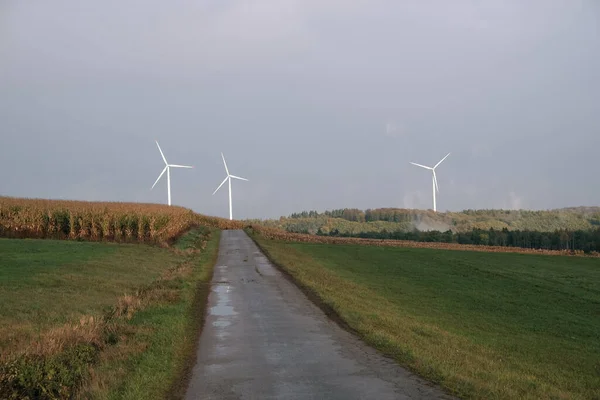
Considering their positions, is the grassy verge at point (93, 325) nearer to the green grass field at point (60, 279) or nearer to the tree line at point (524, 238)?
the green grass field at point (60, 279)

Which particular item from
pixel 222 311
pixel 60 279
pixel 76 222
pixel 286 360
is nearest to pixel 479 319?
pixel 222 311

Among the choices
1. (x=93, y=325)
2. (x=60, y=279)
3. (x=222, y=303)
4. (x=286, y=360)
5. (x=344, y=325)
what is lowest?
(x=286, y=360)

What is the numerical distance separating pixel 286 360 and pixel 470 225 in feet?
466

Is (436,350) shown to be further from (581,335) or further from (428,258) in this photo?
(428,258)

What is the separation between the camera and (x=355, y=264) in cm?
4316

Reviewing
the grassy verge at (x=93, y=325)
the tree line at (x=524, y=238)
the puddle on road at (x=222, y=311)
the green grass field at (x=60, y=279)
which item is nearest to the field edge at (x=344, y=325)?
the puddle on road at (x=222, y=311)

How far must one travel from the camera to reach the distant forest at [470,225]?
105750mm

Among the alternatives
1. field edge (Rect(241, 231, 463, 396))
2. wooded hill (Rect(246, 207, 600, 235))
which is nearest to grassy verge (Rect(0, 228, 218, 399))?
field edge (Rect(241, 231, 463, 396))

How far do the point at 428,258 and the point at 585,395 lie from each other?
1646 inches

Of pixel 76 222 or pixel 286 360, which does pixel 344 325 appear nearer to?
pixel 286 360

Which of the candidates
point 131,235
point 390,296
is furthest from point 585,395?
point 131,235

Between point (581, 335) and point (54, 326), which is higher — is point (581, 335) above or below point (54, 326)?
below

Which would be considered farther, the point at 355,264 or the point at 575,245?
the point at 575,245

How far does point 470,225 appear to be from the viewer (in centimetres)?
14600
